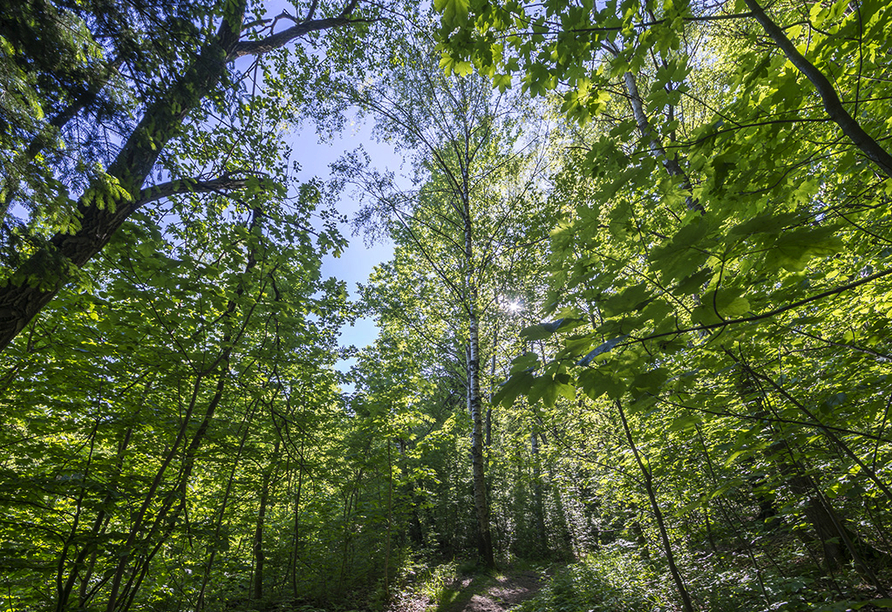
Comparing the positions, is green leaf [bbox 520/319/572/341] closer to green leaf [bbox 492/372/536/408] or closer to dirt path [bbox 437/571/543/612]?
green leaf [bbox 492/372/536/408]

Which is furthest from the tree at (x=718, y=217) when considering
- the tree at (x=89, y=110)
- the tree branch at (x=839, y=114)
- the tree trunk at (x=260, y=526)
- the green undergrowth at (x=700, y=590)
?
the tree trunk at (x=260, y=526)

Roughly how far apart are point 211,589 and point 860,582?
7234 mm

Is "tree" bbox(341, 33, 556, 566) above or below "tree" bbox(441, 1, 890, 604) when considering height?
above

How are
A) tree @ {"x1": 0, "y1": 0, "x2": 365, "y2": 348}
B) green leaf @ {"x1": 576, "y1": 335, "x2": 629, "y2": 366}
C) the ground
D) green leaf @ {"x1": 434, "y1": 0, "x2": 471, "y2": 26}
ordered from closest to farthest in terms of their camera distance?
green leaf @ {"x1": 576, "y1": 335, "x2": 629, "y2": 366} → green leaf @ {"x1": 434, "y1": 0, "x2": 471, "y2": 26} → tree @ {"x1": 0, "y1": 0, "x2": 365, "y2": 348} → the ground

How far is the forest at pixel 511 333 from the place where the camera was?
1409 mm

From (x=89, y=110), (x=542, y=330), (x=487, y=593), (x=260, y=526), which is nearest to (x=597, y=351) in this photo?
(x=542, y=330)

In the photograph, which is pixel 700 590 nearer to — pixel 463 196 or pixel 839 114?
pixel 839 114

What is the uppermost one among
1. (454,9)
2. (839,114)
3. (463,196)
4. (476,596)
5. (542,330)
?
(463,196)

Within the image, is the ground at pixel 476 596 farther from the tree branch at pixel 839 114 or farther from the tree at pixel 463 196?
the tree branch at pixel 839 114

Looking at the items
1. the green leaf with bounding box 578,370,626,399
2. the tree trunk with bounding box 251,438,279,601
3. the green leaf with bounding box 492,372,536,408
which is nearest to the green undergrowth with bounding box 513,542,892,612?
the green leaf with bounding box 578,370,626,399

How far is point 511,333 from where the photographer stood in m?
Result: 3.96

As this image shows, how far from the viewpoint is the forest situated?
1.41m

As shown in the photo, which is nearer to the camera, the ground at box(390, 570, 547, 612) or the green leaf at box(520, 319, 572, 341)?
the green leaf at box(520, 319, 572, 341)

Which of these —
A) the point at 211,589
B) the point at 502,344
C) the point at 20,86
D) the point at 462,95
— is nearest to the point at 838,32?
the point at 20,86
